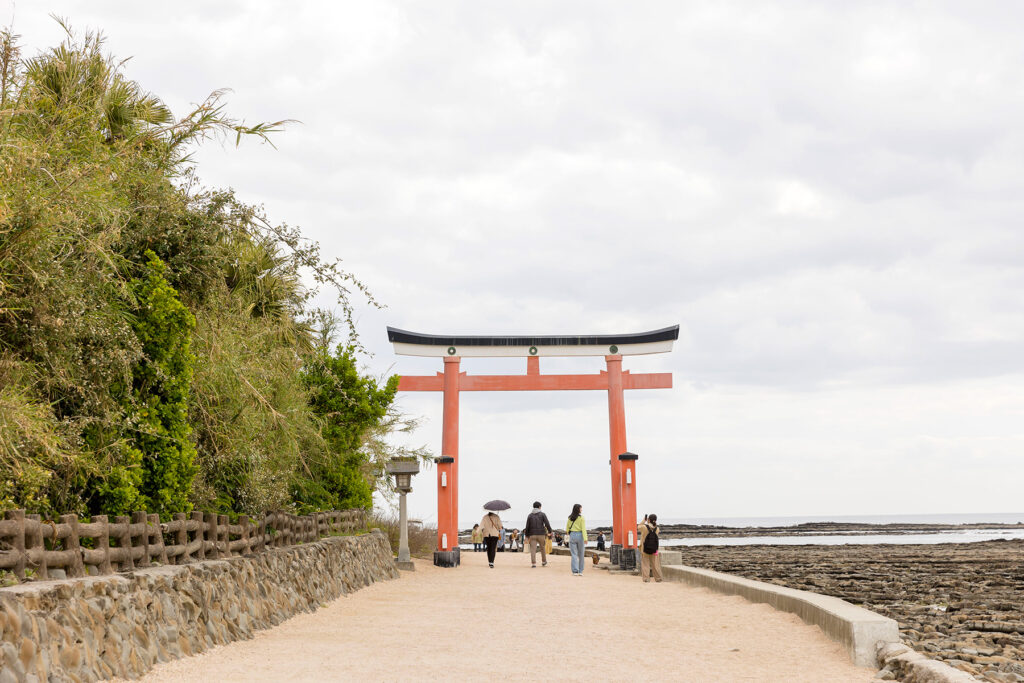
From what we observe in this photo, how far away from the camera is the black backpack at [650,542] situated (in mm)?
16203

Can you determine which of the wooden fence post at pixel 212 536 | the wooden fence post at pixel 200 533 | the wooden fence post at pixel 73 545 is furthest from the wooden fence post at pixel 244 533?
the wooden fence post at pixel 73 545

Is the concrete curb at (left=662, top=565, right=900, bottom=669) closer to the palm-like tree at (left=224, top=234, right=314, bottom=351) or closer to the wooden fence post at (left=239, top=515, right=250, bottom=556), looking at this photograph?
the wooden fence post at (left=239, top=515, right=250, bottom=556)

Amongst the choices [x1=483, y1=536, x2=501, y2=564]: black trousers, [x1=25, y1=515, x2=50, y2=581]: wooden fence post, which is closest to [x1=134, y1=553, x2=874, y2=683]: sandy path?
[x1=25, y1=515, x2=50, y2=581]: wooden fence post

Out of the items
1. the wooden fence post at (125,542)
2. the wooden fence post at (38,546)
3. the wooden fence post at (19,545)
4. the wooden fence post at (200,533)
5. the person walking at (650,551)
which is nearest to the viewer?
the wooden fence post at (19,545)

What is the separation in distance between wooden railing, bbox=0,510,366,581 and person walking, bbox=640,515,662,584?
22.9ft

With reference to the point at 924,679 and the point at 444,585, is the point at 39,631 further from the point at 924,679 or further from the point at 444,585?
the point at 444,585

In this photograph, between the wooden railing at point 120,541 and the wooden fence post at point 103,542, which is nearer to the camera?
the wooden railing at point 120,541

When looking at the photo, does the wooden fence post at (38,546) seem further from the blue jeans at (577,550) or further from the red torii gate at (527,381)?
the red torii gate at (527,381)

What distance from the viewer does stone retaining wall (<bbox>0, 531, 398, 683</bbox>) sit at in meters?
5.31

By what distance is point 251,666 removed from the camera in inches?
285

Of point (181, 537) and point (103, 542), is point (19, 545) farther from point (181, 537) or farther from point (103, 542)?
point (181, 537)

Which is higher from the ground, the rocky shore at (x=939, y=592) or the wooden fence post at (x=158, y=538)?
the wooden fence post at (x=158, y=538)

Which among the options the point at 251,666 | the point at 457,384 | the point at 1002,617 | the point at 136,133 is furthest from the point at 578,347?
the point at 251,666

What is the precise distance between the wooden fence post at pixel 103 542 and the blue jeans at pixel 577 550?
12410 mm
